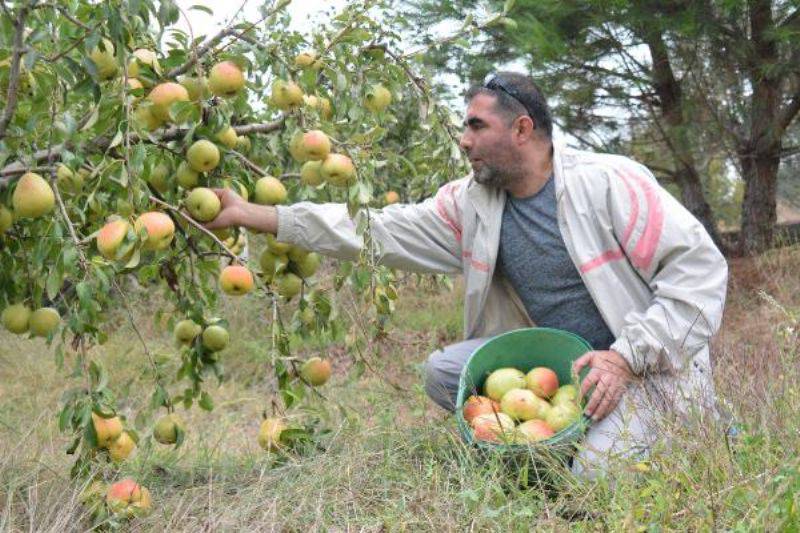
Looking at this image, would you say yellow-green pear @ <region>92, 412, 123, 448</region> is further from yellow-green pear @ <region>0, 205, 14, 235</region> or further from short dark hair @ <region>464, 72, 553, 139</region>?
short dark hair @ <region>464, 72, 553, 139</region>

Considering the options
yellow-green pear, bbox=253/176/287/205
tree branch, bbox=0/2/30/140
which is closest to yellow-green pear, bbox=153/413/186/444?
yellow-green pear, bbox=253/176/287/205

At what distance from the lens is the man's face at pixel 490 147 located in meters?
2.78

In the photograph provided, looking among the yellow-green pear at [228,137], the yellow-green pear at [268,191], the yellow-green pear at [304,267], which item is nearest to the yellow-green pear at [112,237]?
the yellow-green pear at [228,137]

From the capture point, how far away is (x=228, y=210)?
7.63 ft

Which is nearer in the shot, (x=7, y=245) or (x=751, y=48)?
(x=7, y=245)

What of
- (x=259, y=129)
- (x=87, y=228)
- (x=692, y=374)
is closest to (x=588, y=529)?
(x=692, y=374)

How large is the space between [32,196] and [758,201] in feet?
17.3

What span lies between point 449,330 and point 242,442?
2.47m

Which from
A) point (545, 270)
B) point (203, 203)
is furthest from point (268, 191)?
point (545, 270)

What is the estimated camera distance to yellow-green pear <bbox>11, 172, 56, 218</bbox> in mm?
1864

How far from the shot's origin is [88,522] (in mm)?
2195

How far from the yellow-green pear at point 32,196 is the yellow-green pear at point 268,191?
669 millimetres

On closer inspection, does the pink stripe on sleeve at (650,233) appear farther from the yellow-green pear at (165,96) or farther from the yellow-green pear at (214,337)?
the yellow-green pear at (165,96)

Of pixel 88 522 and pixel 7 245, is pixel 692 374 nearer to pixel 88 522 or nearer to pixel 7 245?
pixel 88 522
